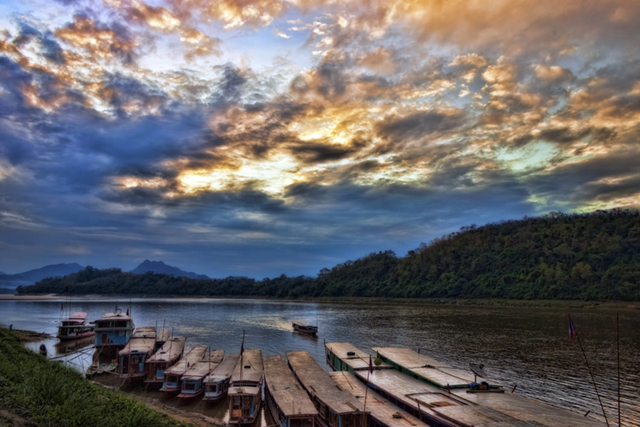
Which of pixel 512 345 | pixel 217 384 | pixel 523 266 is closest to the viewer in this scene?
pixel 217 384

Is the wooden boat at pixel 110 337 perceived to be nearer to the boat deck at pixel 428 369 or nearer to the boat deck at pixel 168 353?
the boat deck at pixel 168 353

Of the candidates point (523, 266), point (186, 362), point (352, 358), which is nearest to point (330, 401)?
point (352, 358)

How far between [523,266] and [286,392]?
454 ft

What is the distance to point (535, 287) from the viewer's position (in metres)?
123

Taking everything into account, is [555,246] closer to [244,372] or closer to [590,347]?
[590,347]

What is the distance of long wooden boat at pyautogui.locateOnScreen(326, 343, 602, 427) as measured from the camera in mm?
18469

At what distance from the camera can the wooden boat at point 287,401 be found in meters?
21.1

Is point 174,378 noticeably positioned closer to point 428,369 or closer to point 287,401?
point 287,401

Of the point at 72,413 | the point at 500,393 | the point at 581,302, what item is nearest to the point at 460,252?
the point at 581,302

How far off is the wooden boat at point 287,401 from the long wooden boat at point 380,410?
324 cm

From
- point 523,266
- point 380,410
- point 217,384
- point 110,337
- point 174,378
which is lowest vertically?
point 174,378

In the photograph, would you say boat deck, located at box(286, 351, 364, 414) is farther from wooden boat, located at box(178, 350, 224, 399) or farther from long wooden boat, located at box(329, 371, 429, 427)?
wooden boat, located at box(178, 350, 224, 399)

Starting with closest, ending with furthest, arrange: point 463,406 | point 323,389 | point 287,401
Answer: point 463,406 < point 287,401 < point 323,389

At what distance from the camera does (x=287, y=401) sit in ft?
75.6
